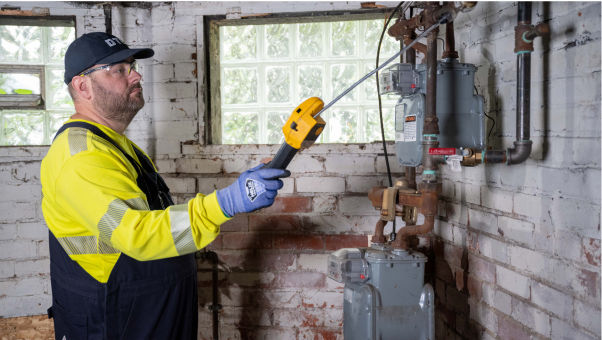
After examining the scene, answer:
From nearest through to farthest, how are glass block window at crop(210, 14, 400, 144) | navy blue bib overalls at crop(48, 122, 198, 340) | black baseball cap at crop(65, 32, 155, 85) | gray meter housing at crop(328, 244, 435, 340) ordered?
navy blue bib overalls at crop(48, 122, 198, 340)
black baseball cap at crop(65, 32, 155, 85)
gray meter housing at crop(328, 244, 435, 340)
glass block window at crop(210, 14, 400, 144)

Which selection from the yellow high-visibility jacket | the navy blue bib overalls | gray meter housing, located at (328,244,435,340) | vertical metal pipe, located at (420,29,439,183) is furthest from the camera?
gray meter housing, located at (328,244,435,340)

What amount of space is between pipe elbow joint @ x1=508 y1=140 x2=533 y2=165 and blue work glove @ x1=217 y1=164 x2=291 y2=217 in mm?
753

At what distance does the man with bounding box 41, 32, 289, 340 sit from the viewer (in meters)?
1.19

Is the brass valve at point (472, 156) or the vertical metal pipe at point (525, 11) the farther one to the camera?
the brass valve at point (472, 156)

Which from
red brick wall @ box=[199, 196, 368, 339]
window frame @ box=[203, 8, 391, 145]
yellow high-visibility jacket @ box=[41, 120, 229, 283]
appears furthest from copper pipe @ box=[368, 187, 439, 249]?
window frame @ box=[203, 8, 391, 145]

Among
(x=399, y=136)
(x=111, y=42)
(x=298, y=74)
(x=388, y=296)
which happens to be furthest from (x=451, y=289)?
(x=111, y=42)

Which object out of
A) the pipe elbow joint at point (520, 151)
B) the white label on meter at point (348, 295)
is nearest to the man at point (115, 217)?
the white label on meter at point (348, 295)

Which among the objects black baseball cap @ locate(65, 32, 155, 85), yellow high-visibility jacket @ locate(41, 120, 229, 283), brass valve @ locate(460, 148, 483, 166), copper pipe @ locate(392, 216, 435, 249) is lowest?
copper pipe @ locate(392, 216, 435, 249)

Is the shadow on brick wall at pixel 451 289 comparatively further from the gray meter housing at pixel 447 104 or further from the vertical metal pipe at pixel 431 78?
the vertical metal pipe at pixel 431 78

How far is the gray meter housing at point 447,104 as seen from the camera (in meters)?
1.65

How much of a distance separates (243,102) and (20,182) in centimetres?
117

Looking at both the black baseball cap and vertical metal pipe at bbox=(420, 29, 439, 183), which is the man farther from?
vertical metal pipe at bbox=(420, 29, 439, 183)

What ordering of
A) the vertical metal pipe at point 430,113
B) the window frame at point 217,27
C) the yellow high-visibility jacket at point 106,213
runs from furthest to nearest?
the window frame at point 217,27 < the vertical metal pipe at point 430,113 < the yellow high-visibility jacket at point 106,213

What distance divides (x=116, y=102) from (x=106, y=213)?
51 centimetres
